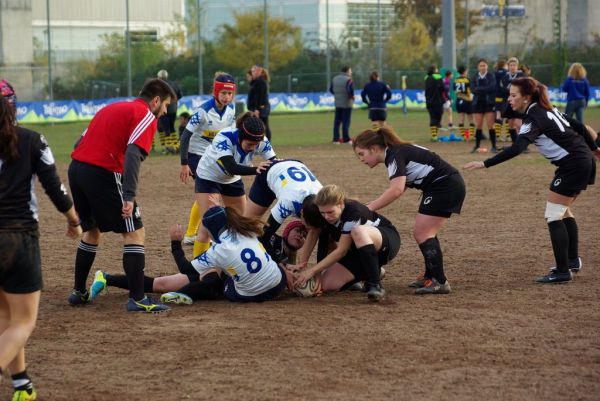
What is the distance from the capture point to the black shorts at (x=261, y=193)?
928 centimetres

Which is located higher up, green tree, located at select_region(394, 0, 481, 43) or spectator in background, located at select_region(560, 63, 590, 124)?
green tree, located at select_region(394, 0, 481, 43)

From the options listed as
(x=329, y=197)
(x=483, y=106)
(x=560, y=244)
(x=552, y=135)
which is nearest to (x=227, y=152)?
(x=329, y=197)

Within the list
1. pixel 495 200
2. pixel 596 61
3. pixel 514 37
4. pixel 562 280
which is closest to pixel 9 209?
pixel 562 280

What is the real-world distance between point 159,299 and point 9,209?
3285mm

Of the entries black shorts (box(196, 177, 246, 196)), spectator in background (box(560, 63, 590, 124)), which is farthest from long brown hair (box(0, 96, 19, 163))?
spectator in background (box(560, 63, 590, 124))

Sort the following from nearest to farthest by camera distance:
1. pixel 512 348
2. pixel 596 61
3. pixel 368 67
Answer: pixel 512 348 < pixel 596 61 < pixel 368 67

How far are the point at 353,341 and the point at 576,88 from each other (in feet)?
59.0

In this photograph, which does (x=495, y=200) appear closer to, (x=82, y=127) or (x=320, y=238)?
(x=320, y=238)

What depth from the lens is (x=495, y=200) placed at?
14.8 meters

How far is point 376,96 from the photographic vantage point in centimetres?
2592

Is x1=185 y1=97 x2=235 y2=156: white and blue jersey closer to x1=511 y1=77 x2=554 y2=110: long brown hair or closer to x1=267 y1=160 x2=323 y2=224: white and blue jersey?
x1=267 y1=160 x2=323 y2=224: white and blue jersey

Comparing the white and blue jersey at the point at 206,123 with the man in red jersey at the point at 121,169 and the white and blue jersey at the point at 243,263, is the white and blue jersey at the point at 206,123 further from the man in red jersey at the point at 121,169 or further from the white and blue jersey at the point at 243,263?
the white and blue jersey at the point at 243,263

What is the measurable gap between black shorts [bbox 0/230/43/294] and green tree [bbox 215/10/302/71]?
45826 millimetres

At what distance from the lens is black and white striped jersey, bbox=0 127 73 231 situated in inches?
217
